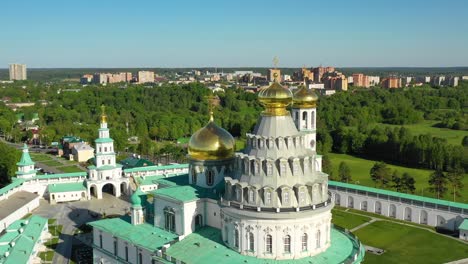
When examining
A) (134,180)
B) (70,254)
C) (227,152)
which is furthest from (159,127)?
(227,152)

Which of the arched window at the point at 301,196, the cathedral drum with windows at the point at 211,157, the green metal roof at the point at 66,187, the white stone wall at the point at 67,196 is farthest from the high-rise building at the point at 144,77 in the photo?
the arched window at the point at 301,196

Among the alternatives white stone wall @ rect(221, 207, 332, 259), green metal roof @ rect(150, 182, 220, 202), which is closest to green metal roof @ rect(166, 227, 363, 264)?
white stone wall @ rect(221, 207, 332, 259)

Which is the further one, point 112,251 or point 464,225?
point 464,225

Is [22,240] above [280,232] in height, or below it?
below

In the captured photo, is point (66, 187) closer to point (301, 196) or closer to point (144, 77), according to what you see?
point (301, 196)

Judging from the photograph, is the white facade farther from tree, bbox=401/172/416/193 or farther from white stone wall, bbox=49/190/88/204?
tree, bbox=401/172/416/193

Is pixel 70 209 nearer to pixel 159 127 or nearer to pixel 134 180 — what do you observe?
pixel 134 180

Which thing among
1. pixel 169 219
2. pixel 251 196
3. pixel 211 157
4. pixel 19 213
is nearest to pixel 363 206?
pixel 211 157
